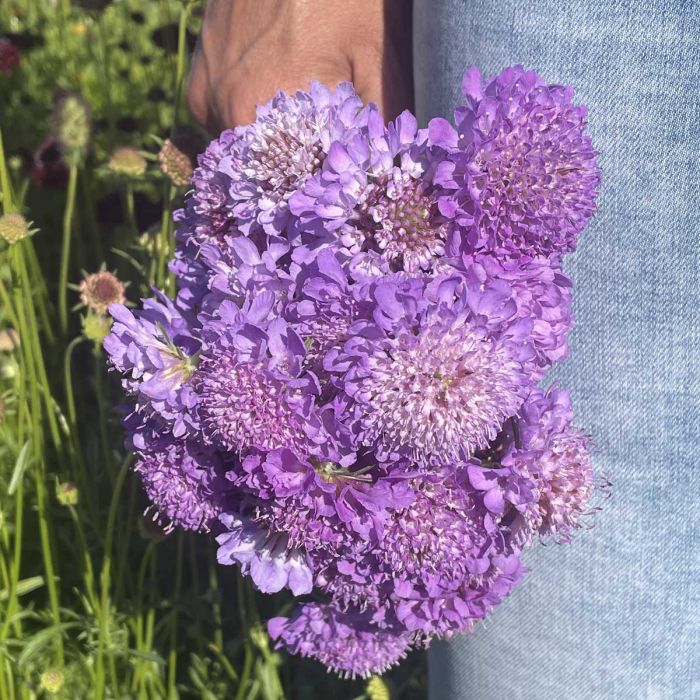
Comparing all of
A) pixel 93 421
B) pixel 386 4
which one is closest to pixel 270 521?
pixel 386 4

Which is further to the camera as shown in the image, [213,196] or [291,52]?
[291,52]

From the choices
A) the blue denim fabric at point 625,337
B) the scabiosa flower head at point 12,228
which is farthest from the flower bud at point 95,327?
the blue denim fabric at point 625,337

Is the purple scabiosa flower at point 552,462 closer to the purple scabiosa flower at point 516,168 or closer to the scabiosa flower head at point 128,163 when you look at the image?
the purple scabiosa flower at point 516,168

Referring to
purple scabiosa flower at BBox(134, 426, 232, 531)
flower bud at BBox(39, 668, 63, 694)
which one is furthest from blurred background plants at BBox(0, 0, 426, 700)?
purple scabiosa flower at BBox(134, 426, 232, 531)

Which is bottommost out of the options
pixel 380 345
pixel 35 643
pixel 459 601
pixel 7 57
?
pixel 35 643

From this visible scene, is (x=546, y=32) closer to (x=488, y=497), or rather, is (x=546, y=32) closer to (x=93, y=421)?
(x=488, y=497)

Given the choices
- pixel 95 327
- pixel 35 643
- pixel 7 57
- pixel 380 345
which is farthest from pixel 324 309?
pixel 7 57

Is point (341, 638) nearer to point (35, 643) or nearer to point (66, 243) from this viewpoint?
point (35, 643)
